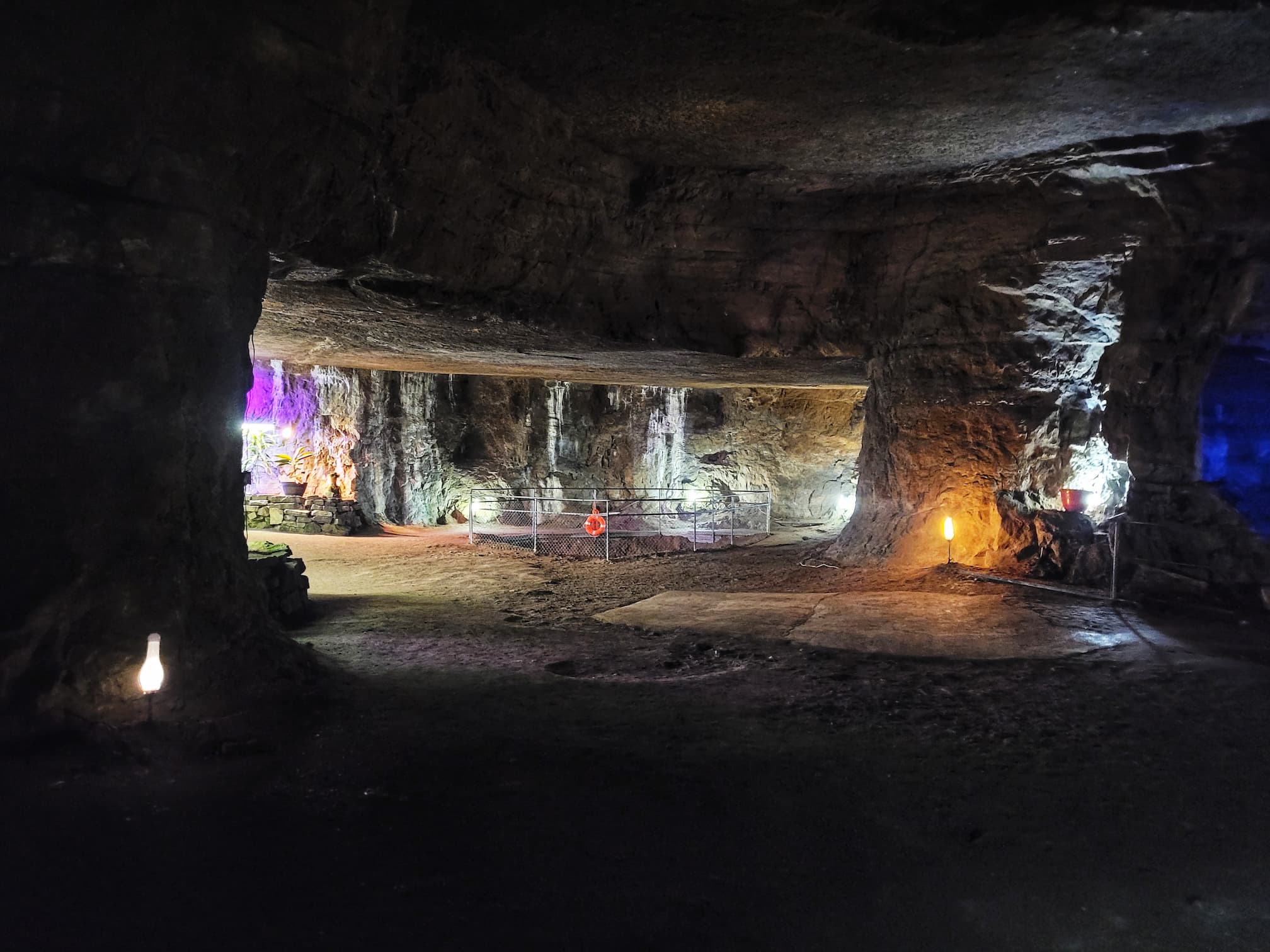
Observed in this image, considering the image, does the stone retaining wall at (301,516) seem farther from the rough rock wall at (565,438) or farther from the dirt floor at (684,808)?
the dirt floor at (684,808)

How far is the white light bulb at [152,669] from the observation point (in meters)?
4.47

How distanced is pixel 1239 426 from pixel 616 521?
1575 cm

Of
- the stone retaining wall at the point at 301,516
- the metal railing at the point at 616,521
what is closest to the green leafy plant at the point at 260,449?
the stone retaining wall at the point at 301,516

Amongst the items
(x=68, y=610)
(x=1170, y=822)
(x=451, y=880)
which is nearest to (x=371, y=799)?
(x=451, y=880)

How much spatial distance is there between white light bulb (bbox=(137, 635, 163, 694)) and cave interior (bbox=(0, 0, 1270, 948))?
353mm

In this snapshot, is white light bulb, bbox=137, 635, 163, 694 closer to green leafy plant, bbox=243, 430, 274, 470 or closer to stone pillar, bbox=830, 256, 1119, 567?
stone pillar, bbox=830, 256, 1119, 567

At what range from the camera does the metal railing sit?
1587cm

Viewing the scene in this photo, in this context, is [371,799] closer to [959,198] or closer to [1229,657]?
[1229,657]

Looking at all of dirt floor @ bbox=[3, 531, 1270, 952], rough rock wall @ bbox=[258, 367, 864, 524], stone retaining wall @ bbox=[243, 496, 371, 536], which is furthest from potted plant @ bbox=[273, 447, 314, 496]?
dirt floor @ bbox=[3, 531, 1270, 952]

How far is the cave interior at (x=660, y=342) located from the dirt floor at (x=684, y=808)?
0.05 meters

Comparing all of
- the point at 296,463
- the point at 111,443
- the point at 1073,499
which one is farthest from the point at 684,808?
the point at 296,463

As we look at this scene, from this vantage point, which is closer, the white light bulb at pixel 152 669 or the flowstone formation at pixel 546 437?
the white light bulb at pixel 152 669

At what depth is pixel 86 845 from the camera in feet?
11.5

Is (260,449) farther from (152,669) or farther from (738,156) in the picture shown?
(152,669)
